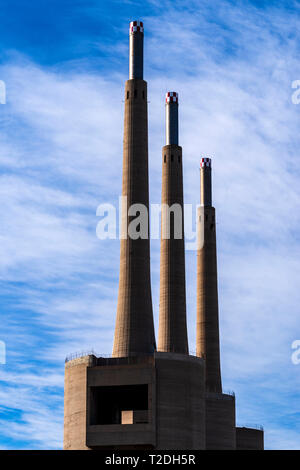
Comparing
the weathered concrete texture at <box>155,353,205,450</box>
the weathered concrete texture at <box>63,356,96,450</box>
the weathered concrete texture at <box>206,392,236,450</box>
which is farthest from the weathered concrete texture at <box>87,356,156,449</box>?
the weathered concrete texture at <box>206,392,236,450</box>

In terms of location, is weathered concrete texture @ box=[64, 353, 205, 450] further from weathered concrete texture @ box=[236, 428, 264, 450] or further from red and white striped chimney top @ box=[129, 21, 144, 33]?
red and white striped chimney top @ box=[129, 21, 144, 33]

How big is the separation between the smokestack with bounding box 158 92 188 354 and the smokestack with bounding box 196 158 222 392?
1343 centimetres

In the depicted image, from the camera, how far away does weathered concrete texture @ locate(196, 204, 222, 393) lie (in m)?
98.4

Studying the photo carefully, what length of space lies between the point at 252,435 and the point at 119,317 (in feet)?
92.4

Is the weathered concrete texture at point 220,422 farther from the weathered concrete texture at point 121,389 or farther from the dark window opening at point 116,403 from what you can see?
the weathered concrete texture at point 121,389

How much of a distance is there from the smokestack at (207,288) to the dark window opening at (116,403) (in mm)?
18627

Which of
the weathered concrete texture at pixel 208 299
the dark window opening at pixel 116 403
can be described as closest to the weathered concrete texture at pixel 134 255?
the dark window opening at pixel 116 403

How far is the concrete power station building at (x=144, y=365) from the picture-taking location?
73312 millimetres

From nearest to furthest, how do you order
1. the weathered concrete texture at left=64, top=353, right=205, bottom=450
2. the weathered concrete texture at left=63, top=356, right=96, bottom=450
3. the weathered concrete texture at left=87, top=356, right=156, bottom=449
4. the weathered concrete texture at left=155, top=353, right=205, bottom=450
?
1. the weathered concrete texture at left=87, top=356, right=156, bottom=449
2. the weathered concrete texture at left=64, top=353, right=205, bottom=450
3. the weathered concrete texture at left=155, top=353, right=205, bottom=450
4. the weathered concrete texture at left=63, top=356, right=96, bottom=450

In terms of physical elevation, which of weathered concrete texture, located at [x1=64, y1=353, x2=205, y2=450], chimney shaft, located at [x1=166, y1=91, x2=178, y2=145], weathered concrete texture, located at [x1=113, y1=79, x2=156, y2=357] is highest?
chimney shaft, located at [x1=166, y1=91, x2=178, y2=145]

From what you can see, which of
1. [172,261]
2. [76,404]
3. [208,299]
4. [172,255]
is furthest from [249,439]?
[76,404]

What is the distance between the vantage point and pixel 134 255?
264ft
